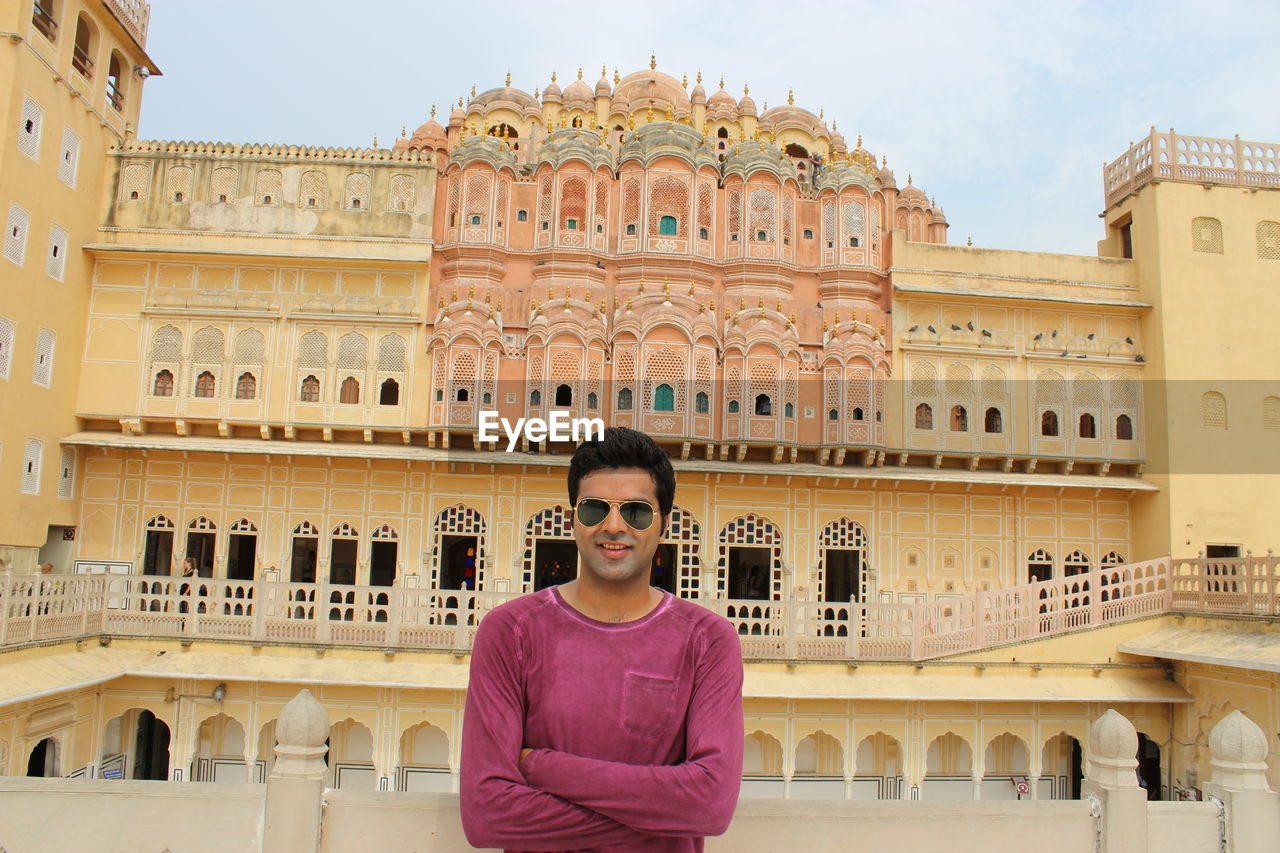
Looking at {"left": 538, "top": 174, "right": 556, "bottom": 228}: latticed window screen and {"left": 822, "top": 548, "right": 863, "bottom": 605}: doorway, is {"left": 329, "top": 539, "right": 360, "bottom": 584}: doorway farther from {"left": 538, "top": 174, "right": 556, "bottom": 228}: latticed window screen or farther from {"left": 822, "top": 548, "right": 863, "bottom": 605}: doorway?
{"left": 822, "top": 548, "right": 863, "bottom": 605}: doorway

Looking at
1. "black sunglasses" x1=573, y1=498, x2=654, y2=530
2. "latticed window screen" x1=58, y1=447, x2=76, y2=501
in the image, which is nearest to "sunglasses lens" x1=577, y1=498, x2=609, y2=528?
"black sunglasses" x1=573, y1=498, x2=654, y2=530

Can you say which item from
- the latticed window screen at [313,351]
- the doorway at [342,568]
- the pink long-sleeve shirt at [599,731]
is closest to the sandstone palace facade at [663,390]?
the latticed window screen at [313,351]

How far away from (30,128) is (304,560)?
365 inches

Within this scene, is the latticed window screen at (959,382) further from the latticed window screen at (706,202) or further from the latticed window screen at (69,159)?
the latticed window screen at (69,159)

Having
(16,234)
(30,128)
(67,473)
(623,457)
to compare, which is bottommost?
(623,457)

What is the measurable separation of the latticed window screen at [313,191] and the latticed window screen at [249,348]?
8.67ft

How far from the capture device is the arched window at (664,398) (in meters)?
Result: 17.2

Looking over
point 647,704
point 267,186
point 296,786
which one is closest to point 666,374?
point 267,186

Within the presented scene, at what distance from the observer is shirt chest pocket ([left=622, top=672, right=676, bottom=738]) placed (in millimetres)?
2834

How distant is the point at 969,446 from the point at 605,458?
54.0ft

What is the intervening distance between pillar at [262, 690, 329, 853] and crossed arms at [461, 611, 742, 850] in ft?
5.06

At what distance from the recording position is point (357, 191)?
1814cm

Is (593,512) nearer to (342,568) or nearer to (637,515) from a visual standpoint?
(637,515)

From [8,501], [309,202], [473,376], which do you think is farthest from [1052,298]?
[8,501]
